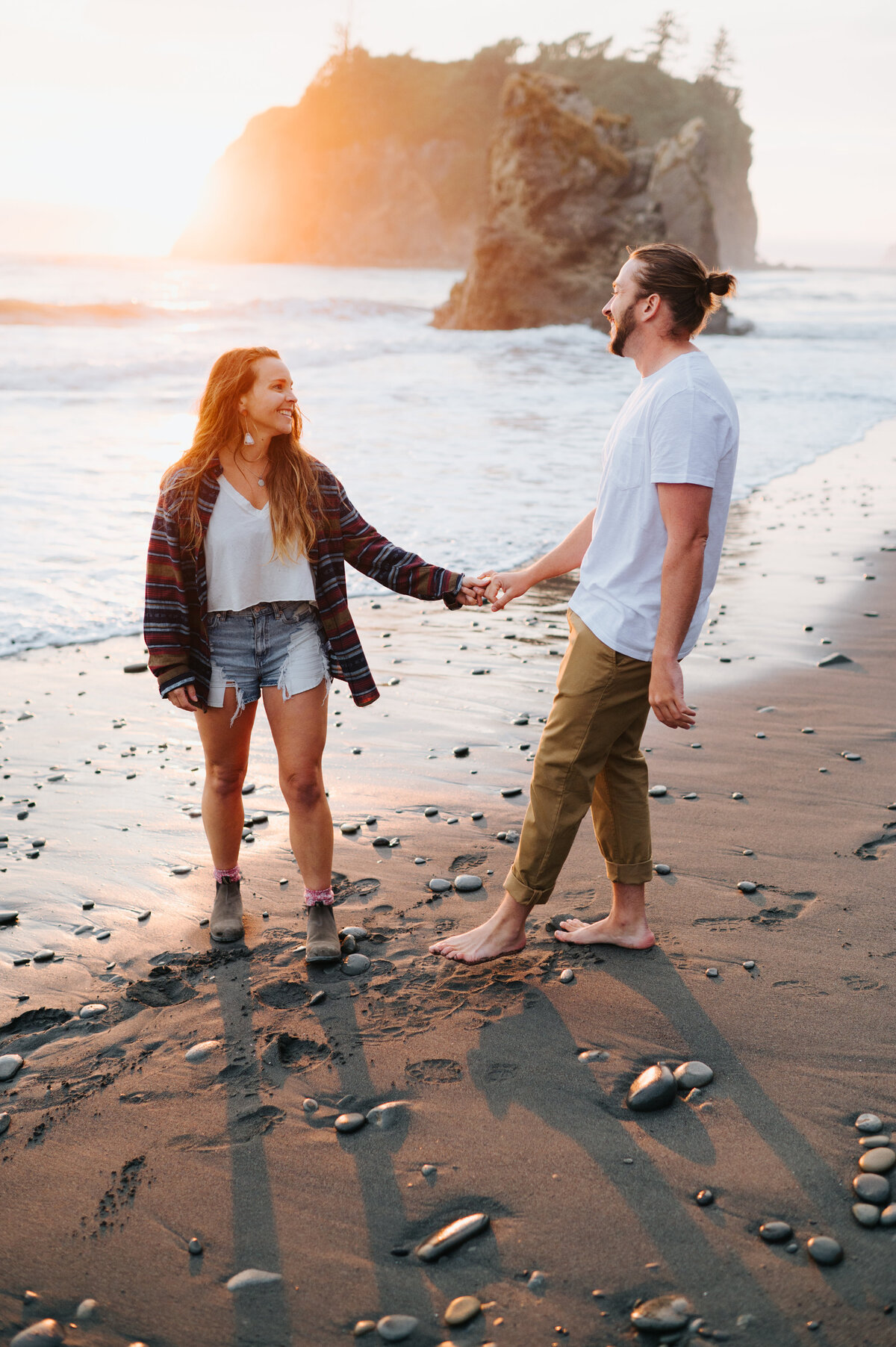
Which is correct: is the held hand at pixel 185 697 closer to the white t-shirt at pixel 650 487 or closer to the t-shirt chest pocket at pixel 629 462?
the white t-shirt at pixel 650 487

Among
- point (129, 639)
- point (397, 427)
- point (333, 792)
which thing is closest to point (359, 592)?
point (129, 639)

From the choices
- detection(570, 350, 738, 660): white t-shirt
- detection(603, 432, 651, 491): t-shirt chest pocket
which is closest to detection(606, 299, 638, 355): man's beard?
detection(570, 350, 738, 660): white t-shirt

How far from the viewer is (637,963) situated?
3.38 m

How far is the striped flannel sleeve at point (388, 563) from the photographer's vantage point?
3.58 metres

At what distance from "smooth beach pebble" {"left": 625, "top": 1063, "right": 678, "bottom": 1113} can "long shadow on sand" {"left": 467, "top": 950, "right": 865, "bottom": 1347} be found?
0.08ft

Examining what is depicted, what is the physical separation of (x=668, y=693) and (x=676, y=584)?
12.6 inches

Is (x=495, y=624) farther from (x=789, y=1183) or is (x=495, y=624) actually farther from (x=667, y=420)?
(x=789, y=1183)

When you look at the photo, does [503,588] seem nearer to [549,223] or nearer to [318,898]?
[318,898]

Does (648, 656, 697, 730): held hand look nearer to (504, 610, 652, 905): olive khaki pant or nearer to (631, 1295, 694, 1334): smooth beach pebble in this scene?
(504, 610, 652, 905): olive khaki pant

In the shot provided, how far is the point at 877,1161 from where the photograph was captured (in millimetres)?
2406

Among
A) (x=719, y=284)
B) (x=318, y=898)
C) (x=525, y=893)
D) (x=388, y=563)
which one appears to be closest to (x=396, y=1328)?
(x=525, y=893)

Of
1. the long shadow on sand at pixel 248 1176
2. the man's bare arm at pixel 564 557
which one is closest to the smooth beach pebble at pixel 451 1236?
the long shadow on sand at pixel 248 1176

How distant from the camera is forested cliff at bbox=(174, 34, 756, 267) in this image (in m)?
98.2

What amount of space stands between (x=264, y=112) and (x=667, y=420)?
13819cm
